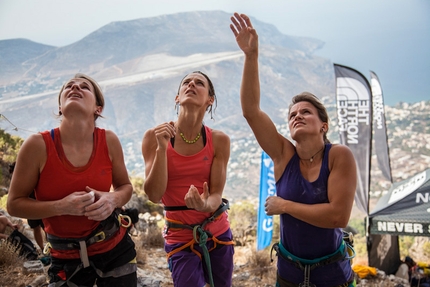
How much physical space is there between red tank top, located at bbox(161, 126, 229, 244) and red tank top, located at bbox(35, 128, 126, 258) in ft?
1.53

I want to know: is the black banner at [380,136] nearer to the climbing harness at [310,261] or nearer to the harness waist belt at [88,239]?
the climbing harness at [310,261]

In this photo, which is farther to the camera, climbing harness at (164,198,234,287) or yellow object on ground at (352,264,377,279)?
yellow object on ground at (352,264,377,279)

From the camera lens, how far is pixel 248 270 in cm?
633

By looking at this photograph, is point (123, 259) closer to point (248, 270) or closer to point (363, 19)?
point (248, 270)

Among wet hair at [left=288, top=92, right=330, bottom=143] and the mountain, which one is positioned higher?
the mountain

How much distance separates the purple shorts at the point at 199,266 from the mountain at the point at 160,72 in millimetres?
46577

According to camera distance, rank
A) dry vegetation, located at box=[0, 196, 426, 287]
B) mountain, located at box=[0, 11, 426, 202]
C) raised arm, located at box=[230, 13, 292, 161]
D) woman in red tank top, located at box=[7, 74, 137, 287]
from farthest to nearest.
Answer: mountain, located at box=[0, 11, 426, 202]
dry vegetation, located at box=[0, 196, 426, 287]
raised arm, located at box=[230, 13, 292, 161]
woman in red tank top, located at box=[7, 74, 137, 287]

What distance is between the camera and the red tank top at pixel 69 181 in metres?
1.90

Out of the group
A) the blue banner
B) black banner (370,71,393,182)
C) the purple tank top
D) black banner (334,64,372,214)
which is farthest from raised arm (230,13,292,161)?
black banner (370,71,393,182)

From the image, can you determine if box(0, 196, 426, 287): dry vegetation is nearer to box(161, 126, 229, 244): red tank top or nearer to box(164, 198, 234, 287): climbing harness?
box(164, 198, 234, 287): climbing harness

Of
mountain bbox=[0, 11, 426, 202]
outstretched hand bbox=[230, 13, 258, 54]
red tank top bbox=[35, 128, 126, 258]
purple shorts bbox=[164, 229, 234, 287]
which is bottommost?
purple shorts bbox=[164, 229, 234, 287]

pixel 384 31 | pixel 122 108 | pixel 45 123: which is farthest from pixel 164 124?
pixel 384 31

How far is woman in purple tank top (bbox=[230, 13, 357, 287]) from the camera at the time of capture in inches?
80.3

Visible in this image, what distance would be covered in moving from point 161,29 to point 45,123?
57.4 metres
